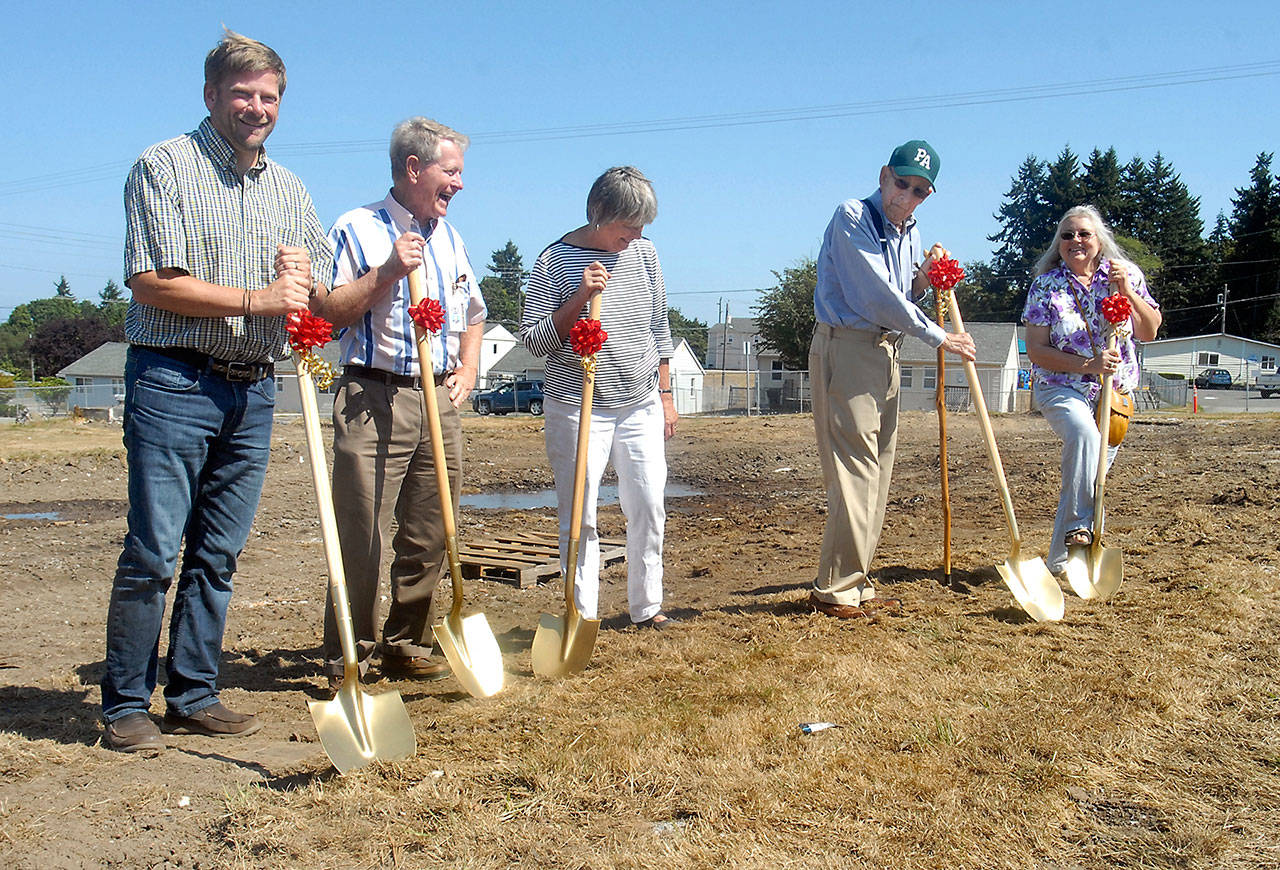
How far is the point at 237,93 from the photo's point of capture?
328 cm

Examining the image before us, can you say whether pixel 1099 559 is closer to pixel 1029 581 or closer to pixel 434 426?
pixel 1029 581

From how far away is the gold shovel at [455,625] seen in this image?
376cm

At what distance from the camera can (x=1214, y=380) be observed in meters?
64.6

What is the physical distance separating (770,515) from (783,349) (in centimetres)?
4234

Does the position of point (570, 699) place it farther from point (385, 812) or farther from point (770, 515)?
point (770, 515)

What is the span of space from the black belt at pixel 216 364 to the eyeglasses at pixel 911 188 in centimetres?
295

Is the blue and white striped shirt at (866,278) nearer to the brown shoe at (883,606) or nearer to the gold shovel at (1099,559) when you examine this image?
the gold shovel at (1099,559)

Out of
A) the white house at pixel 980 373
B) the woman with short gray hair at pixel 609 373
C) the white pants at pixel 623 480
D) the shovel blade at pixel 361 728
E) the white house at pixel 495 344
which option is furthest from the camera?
the white house at pixel 495 344

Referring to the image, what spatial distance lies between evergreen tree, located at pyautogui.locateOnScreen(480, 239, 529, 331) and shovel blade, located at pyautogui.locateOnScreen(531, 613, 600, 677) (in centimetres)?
11934

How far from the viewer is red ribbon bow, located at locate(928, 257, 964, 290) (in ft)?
16.7

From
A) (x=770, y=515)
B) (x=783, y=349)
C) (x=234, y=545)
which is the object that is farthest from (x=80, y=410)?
(x=234, y=545)

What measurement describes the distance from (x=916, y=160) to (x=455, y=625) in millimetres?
2924

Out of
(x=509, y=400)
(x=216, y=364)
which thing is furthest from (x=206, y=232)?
(x=509, y=400)

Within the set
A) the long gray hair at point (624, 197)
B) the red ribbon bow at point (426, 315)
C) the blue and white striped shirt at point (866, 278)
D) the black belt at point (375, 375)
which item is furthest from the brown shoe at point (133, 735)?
the blue and white striped shirt at point (866, 278)
